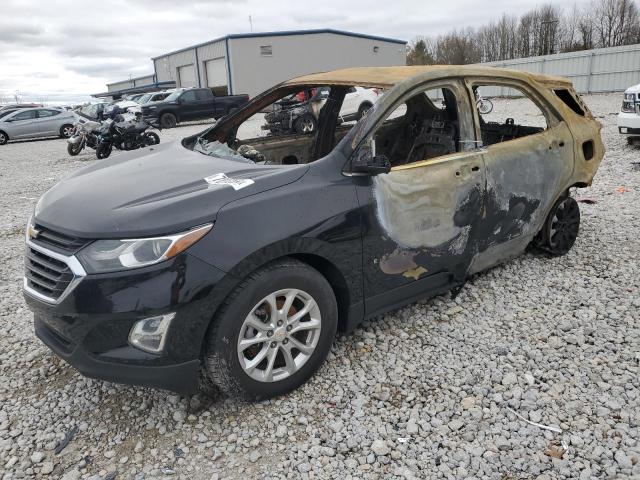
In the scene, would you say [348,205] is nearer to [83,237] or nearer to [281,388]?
[281,388]

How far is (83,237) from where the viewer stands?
7.78 ft

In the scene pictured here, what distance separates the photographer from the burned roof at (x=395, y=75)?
331 cm

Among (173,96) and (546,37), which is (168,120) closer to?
(173,96)

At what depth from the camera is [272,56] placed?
3541 centimetres

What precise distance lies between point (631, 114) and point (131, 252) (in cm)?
919

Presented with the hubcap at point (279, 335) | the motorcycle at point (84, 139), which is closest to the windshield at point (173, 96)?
the motorcycle at point (84, 139)

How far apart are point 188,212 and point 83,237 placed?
50cm

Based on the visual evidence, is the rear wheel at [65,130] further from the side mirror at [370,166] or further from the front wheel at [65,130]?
the side mirror at [370,166]

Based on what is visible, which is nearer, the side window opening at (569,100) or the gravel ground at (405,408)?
the gravel ground at (405,408)

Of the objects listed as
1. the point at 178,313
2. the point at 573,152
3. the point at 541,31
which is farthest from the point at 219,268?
the point at 541,31

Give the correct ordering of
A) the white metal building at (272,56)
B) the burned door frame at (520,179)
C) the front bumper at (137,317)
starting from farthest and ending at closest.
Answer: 1. the white metal building at (272,56)
2. the burned door frame at (520,179)
3. the front bumper at (137,317)

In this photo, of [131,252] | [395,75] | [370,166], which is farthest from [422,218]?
[131,252]

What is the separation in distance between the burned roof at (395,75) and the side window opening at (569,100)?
264mm

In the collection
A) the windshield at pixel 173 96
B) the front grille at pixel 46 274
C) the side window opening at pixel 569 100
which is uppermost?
the windshield at pixel 173 96
